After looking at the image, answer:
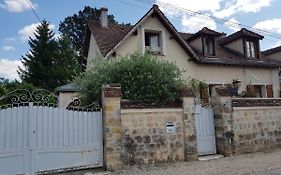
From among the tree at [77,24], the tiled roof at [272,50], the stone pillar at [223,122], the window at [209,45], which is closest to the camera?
the stone pillar at [223,122]

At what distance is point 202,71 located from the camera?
1914cm

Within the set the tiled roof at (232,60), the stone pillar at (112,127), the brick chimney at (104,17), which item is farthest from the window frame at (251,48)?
the stone pillar at (112,127)

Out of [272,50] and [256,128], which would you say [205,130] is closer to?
[256,128]

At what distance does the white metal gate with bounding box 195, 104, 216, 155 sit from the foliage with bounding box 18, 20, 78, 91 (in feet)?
68.8

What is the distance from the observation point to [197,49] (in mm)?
20391

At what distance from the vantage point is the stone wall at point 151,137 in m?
9.30

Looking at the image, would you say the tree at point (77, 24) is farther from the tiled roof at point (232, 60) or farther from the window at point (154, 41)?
the window at point (154, 41)

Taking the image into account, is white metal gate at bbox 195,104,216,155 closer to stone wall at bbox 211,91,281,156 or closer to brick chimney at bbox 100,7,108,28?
stone wall at bbox 211,91,281,156

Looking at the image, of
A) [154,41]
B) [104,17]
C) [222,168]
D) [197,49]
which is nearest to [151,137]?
[222,168]

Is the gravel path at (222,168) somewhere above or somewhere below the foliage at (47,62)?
below

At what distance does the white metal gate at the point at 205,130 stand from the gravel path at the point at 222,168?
781mm

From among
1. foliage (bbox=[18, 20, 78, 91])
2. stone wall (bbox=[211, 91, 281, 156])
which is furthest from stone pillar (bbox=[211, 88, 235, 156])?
foliage (bbox=[18, 20, 78, 91])

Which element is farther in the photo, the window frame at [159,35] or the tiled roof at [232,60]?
the tiled roof at [232,60]

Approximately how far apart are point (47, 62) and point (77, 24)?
70.4 feet
